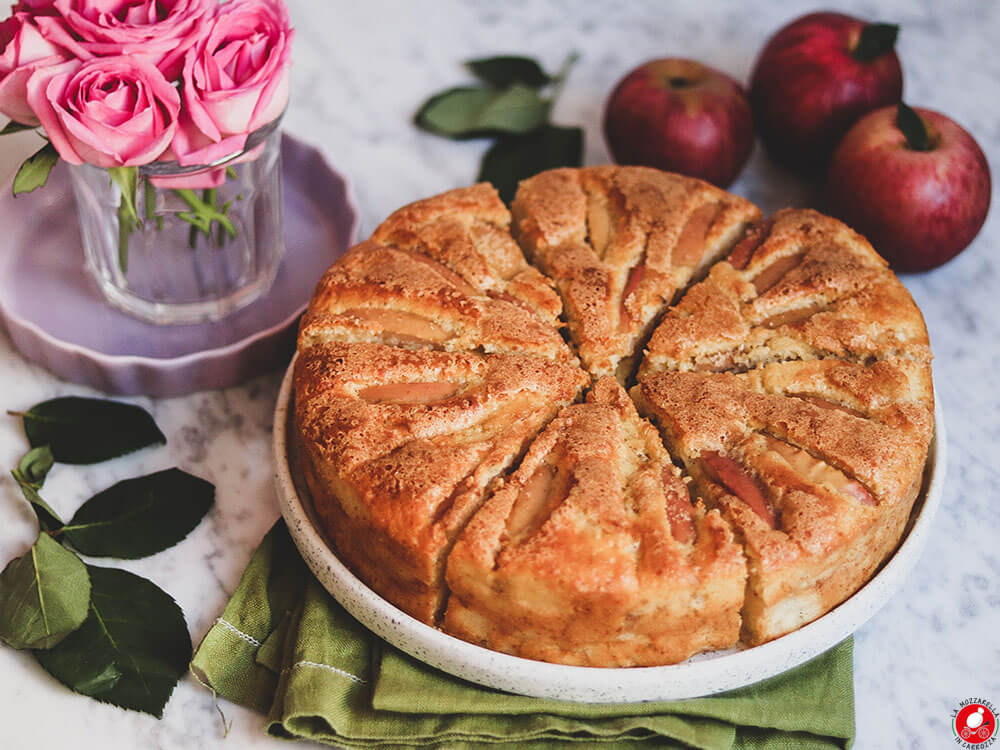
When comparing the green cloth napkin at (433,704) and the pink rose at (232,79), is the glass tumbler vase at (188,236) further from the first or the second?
the green cloth napkin at (433,704)

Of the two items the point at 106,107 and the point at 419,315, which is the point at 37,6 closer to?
the point at 106,107

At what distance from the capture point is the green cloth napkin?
1.56 m

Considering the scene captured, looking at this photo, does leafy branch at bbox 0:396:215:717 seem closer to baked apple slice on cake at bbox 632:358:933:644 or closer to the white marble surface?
the white marble surface

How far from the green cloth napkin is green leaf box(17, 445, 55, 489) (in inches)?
18.4

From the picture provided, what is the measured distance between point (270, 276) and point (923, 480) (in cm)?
130

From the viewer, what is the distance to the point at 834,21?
98.5 inches

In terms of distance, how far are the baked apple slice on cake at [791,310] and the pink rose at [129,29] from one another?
902 mm

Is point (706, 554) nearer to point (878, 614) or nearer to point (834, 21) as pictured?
point (878, 614)

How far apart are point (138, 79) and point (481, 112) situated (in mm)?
1090

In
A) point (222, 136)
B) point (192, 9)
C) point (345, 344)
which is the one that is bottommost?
point (345, 344)

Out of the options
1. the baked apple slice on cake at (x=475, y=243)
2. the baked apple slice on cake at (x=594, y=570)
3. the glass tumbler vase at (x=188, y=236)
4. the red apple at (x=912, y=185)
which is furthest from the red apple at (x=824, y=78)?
the baked apple slice on cake at (x=594, y=570)

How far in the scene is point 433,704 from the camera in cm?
157

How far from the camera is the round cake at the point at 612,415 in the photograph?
1510 millimetres

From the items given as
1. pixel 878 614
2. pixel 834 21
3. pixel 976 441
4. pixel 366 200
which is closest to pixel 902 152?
pixel 834 21
